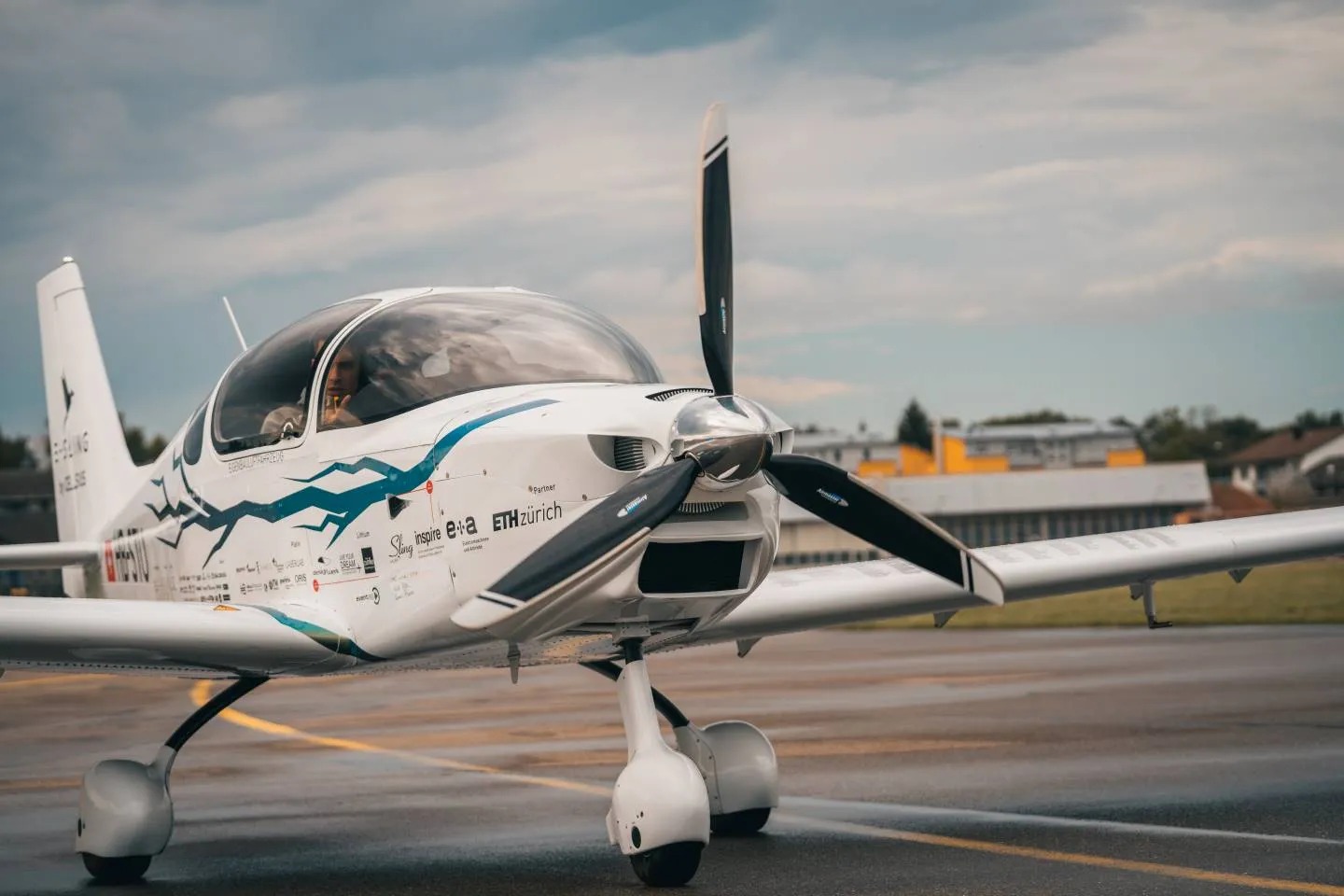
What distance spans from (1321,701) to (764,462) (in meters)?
9.49

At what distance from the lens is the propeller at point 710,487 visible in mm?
6988

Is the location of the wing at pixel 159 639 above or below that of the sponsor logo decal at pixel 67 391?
below

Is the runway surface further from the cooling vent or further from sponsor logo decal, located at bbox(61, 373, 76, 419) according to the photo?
sponsor logo decal, located at bbox(61, 373, 76, 419)

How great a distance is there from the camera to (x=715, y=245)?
7.64 metres

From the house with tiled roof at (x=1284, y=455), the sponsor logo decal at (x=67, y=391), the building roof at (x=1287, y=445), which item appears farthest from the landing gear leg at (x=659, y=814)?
the building roof at (x=1287, y=445)

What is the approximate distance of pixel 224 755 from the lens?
48.6 feet

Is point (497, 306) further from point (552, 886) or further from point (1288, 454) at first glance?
point (1288, 454)

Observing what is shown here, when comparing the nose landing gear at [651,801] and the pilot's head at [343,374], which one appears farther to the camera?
the pilot's head at [343,374]

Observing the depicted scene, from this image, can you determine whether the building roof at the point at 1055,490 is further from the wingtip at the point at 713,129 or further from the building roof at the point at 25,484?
the wingtip at the point at 713,129

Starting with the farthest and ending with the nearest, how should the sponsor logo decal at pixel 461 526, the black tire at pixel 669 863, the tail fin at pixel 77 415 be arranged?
the tail fin at pixel 77 415 < the sponsor logo decal at pixel 461 526 < the black tire at pixel 669 863

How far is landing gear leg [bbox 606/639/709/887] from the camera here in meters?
7.20

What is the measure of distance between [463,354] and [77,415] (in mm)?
6602

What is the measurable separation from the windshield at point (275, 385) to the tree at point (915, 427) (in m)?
166

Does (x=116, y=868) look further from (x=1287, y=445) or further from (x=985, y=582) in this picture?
(x=1287, y=445)
